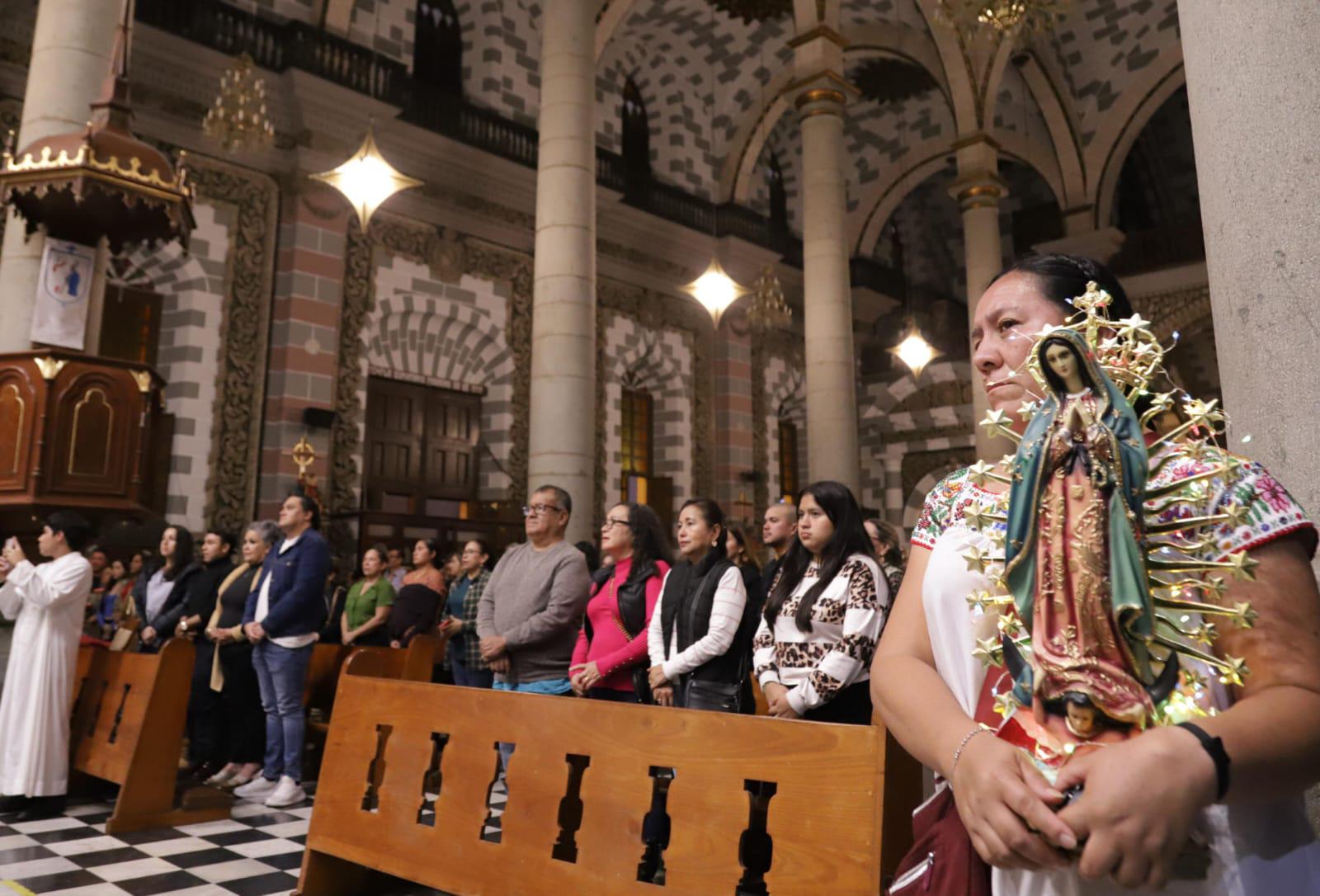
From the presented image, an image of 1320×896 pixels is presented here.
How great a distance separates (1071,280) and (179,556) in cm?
679

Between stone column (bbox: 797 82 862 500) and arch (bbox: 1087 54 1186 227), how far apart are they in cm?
749

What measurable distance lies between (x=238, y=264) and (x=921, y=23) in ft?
37.5

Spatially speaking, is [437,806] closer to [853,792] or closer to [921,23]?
[853,792]

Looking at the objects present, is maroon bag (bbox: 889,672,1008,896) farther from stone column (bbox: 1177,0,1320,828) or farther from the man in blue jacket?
the man in blue jacket

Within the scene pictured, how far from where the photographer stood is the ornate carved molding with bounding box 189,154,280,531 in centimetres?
1098

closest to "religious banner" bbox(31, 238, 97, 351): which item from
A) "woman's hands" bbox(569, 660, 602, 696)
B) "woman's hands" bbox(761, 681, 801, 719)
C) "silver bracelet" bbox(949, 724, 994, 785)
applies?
"woman's hands" bbox(569, 660, 602, 696)

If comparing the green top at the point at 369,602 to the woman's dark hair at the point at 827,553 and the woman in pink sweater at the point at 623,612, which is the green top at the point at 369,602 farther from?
the woman's dark hair at the point at 827,553

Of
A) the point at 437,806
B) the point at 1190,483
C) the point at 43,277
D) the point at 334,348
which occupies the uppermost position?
the point at 334,348

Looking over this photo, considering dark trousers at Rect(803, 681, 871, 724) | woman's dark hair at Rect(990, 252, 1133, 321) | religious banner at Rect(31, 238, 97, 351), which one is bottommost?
dark trousers at Rect(803, 681, 871, 724)

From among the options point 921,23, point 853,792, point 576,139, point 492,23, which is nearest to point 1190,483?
point 853,792

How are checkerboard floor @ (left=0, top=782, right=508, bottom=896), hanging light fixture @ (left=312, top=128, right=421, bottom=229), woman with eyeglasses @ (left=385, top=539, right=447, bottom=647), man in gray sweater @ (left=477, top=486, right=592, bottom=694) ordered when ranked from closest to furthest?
checkerboard floor @ (left=0, top=782, right=508, bottom=896) → man in gray sweater @ (left=477, top=486, right=592, bottom=694) → woman with eyeglasses @ (left=385, top=539, right=447, bottom=647) → hanging light fixture @ (left=312, top=128, right=421, bottom=229)

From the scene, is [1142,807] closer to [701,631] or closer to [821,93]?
[701,631]

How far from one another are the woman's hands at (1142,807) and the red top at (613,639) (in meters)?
3.60

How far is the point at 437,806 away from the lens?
10.7 ft
